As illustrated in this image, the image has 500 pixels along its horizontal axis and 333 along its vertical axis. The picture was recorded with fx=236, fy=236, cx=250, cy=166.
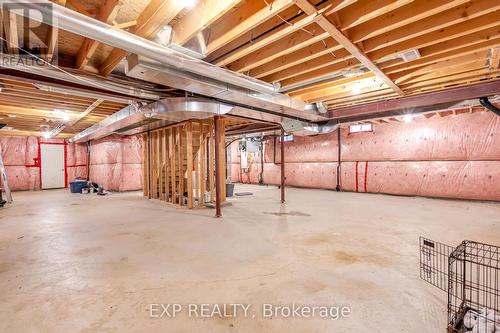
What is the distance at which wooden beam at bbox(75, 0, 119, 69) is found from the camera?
179 cm

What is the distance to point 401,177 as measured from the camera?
671 centimetres

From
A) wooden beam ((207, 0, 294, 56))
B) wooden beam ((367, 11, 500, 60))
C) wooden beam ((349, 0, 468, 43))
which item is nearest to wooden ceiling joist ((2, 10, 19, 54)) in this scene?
wooden beam ((207, 0, 294, 56))

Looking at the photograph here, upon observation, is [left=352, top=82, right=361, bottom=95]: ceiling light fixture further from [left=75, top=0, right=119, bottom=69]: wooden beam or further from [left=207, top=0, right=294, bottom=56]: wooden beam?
[left=75, top=0, right=119, bottom=69]: wooden beam

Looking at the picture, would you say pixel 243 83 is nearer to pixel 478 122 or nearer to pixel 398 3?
pixel 398 3

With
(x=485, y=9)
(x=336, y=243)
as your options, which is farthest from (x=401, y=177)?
(x=485, y=9)

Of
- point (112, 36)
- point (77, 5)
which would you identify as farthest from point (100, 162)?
point (112, 36)

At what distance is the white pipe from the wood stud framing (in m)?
2.71

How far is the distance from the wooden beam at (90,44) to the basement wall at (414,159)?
7.29 m

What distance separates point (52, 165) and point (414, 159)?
12916mm

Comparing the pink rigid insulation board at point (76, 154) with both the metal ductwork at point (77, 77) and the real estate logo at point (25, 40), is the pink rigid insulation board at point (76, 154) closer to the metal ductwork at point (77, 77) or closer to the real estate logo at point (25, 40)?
the metal ductwork at point (77, 77)

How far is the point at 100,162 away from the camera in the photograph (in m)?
8.59

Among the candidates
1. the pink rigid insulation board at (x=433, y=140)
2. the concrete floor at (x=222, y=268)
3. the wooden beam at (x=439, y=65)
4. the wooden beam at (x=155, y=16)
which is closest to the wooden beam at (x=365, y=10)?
the wooden beam at (x=155, y=16)

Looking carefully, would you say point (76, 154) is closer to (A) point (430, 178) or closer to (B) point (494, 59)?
(B) point (494, 59)

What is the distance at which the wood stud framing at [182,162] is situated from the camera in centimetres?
529
